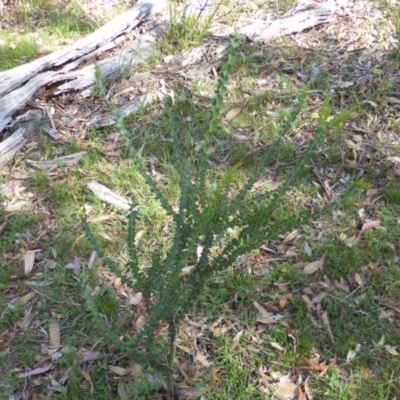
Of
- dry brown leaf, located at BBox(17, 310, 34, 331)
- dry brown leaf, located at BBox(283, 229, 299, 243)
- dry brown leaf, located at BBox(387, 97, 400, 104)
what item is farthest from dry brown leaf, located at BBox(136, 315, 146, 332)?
dry brown leaf, located at BBox(387, 97, 400, 104)

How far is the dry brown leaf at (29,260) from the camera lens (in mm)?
2975

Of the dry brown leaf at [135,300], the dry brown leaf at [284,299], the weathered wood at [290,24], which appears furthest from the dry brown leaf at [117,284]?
the weathered wood at [290,24]

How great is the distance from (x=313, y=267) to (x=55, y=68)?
98.8 inches

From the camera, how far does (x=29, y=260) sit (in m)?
3.03

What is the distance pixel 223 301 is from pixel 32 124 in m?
1.98

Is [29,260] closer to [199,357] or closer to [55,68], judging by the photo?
[199,357]

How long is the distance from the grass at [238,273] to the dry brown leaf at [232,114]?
0.03 m

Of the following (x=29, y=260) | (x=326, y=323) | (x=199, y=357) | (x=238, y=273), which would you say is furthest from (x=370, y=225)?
(x=29, y=260)

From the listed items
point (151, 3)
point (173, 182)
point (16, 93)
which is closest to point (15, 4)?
point (151, 3)

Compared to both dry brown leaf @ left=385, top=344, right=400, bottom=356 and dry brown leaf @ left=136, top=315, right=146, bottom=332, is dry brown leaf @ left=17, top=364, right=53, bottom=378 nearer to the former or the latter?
dry brown leaf @ left=136, top=315, right=146, bottom=332

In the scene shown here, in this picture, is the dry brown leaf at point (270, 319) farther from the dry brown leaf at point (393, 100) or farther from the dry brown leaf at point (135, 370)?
the dry brown leaf at point (393, 100)

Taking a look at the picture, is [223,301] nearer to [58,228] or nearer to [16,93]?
[58,228]

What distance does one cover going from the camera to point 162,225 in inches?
124

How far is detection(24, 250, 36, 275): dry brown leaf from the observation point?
297cm
